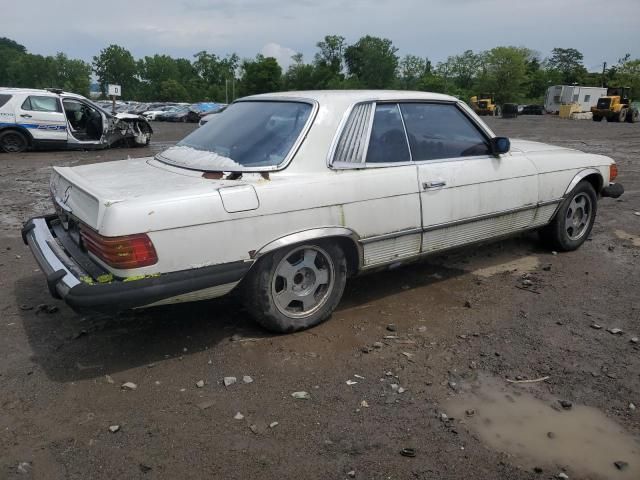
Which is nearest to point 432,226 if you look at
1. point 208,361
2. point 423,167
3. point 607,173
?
point 423,167

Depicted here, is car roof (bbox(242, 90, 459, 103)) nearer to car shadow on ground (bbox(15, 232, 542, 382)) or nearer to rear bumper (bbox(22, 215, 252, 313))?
rear bumper (bbox(22, 215, 252, 313))

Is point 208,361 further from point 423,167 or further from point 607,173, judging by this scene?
point 607,173

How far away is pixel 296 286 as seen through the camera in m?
3.61

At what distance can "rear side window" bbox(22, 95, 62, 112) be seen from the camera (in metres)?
13.7

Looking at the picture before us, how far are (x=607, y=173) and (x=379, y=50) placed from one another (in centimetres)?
10459

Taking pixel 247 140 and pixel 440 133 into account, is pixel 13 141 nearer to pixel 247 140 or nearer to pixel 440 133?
pixel 247 140

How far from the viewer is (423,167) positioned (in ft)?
13.0

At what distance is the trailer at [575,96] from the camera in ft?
160

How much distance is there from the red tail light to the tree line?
3331 inches

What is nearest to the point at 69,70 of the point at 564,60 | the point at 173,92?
the point at 173,92

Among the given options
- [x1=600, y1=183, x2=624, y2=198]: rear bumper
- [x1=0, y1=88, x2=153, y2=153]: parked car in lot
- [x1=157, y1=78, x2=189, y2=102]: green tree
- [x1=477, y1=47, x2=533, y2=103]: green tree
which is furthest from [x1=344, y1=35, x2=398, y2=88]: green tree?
[x1=600, y1=183, x2=624, y2=198]: rear bumper

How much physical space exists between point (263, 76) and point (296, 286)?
93588mm

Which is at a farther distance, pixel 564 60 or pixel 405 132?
pixel 564 60

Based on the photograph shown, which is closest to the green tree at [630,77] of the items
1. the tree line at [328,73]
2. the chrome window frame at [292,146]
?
the tree line at [328,73]
